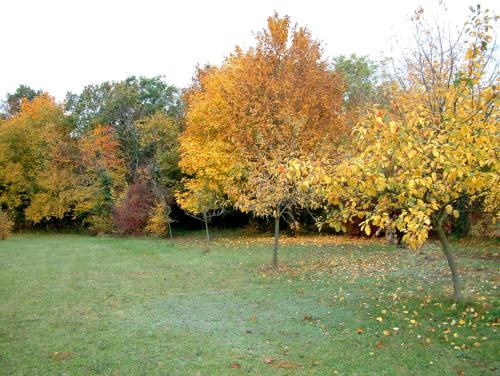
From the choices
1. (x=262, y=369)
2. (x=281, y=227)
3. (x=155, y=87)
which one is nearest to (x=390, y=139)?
(x=262, y=369)

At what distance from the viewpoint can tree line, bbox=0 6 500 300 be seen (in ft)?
22.9

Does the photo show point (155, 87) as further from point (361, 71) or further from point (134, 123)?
point (361, 71)

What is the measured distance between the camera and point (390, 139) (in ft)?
23.9

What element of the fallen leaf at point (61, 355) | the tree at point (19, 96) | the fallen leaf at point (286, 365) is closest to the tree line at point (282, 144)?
the fallen leaf at point (286, 365)

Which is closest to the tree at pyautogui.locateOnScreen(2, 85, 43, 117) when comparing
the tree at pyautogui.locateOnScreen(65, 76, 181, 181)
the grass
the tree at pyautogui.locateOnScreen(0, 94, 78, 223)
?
the tree at pyautogui.locateOnScreen(0, 94, 78, 223)

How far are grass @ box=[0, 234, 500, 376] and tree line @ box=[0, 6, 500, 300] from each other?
60.4 inches

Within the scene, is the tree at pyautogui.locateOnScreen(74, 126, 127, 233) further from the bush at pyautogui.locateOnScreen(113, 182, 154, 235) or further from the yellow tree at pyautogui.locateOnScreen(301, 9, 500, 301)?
the yellow tree at pyautogui.locateOnScreen(301, 9, 500, 301)

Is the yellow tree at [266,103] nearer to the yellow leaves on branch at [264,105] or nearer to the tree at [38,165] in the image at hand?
the yellow leaves on branch at [264,105]

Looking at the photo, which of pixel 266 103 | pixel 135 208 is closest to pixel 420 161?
pixel 266 103

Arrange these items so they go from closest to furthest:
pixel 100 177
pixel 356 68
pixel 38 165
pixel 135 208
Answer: pixel 135 208, pixel 100 177, pixel 38 165, pixel 356 68

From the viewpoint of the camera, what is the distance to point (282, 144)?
67.1ft

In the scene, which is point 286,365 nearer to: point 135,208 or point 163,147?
point 135,208

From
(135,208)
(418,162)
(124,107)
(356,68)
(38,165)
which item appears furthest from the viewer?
(356,68)

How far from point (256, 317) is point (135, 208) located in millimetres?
21307
